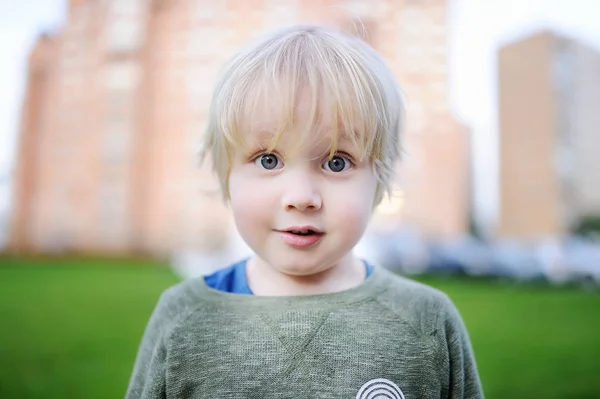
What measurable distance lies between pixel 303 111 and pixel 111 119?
12.1 m

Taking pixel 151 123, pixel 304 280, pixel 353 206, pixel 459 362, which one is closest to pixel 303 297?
pixel 304 280

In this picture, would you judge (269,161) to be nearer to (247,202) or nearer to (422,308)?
(247,202)

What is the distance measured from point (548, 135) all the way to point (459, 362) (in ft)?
37.4

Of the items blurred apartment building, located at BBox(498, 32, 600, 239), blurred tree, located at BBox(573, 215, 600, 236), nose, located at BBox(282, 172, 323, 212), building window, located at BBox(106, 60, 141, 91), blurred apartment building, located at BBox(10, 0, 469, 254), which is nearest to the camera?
nose, located at BBox(282, 172, 323, 212)

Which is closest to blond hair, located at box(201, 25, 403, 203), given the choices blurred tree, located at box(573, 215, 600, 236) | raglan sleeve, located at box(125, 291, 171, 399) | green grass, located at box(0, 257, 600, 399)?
raglan sleeve, located at box(125, 291, 171, 399)

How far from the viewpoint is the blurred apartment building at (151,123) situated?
1120 centimetres

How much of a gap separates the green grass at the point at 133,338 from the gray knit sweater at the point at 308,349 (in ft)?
4.81

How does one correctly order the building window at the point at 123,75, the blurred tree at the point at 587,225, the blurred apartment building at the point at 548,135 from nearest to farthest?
the blurred apartment building at the point at 548,135 < the blurred tree at the point at 587,225 < the building window at the point at 123,75

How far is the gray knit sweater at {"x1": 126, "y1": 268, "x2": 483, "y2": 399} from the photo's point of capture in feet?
2.37

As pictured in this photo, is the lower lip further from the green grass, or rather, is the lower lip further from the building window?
the building window

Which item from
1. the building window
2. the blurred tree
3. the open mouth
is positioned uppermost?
the building window

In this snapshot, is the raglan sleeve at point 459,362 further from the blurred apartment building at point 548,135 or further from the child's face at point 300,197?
the blurred apartment building at point 548,135

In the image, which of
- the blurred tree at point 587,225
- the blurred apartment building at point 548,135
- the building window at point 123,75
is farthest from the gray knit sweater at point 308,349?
the building window at point 123,75

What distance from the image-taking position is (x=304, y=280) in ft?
2.63
